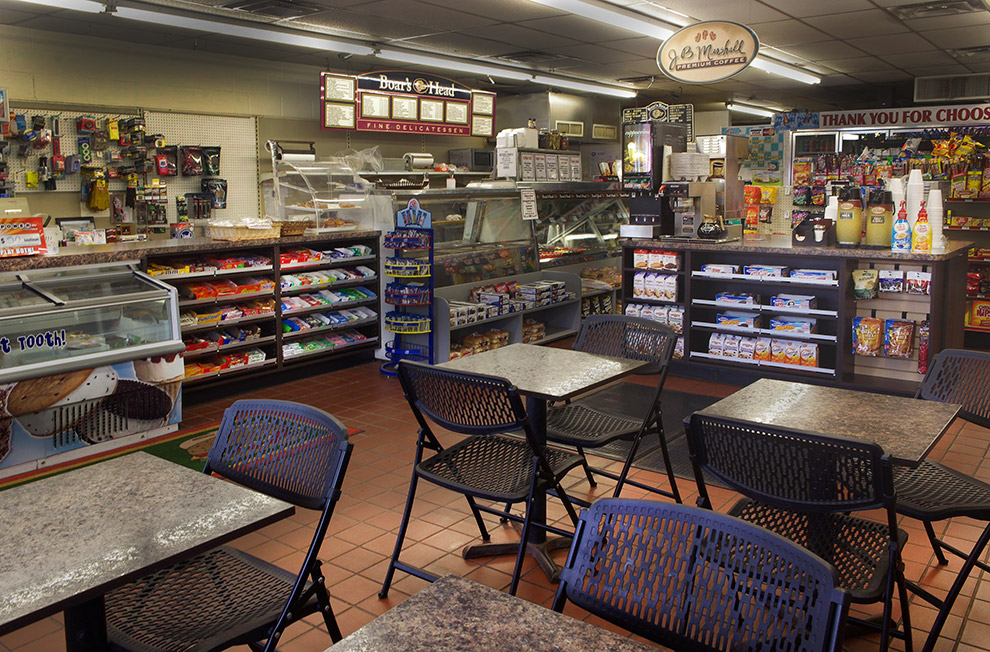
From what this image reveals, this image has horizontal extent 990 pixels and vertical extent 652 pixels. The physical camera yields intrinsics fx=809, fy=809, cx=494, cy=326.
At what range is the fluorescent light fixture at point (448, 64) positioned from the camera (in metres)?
9.12

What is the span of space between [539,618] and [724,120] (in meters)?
14.8

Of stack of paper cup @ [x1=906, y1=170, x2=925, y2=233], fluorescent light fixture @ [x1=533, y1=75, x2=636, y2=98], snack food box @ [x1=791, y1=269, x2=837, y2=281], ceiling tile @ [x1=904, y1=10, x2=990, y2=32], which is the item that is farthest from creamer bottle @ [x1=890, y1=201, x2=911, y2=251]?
fluorescent light fixture @ [x1=533, y1=75, x2=636, y2=98]

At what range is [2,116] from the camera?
5.95 metres

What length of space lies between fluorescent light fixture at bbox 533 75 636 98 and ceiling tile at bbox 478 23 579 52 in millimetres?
1849

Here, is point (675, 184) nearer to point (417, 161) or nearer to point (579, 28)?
point (579, 28)

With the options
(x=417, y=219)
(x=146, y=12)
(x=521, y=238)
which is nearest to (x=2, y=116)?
(x=146, y=12)

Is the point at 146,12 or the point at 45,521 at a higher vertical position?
the point at 146,12

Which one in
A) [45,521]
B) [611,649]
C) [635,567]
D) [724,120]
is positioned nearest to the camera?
[611,649]

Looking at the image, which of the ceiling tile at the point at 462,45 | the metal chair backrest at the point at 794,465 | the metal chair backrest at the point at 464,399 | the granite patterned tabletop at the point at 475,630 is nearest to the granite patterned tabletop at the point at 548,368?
the metal chair backrest at the point at 464,399

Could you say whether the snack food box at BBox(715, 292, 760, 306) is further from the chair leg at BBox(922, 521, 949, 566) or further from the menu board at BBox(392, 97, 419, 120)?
the menu board at BBox(392, 97, 419, 120)

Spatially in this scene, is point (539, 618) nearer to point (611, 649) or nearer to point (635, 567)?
point (611, 649)

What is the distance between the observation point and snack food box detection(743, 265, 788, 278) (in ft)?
20.4

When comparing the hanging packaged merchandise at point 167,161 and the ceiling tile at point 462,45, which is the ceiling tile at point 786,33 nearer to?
the ceiling tile at point 462,45

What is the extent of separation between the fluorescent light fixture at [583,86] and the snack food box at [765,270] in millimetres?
5520
